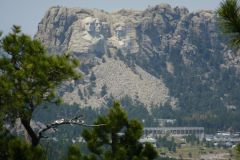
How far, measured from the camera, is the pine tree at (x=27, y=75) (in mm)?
18422

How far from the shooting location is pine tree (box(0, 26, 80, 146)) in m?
18.4

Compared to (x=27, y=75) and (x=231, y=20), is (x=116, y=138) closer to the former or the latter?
(x=27, y=75)

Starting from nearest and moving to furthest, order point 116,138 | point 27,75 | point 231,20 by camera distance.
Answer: point 231,20, point 27,75, point 116,138

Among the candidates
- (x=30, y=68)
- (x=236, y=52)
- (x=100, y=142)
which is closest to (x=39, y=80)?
(x=30, y=68)

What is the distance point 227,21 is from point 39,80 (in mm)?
9314

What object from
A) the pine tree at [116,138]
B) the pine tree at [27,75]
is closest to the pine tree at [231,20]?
the pine tree at [27,75]

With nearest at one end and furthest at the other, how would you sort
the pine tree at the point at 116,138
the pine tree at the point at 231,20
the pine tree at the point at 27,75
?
the pine tree at the point at 231,20, the pine tree at the point at 27,75, the pine tree at the point at 116,138

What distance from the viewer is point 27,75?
18859 mm

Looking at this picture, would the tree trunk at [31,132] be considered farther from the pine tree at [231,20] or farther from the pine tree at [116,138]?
the pine tree at [231,20]

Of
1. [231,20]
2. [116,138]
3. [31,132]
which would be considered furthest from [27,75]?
[231,20]

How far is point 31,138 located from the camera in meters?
19.3

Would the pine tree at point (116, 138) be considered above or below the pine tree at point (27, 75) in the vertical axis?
below

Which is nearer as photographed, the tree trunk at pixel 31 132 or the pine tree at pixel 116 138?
the tree trunk at pixel 31 132

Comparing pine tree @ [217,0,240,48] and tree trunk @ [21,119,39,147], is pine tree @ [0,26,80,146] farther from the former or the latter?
pine tree @ [217,0,240,48]
